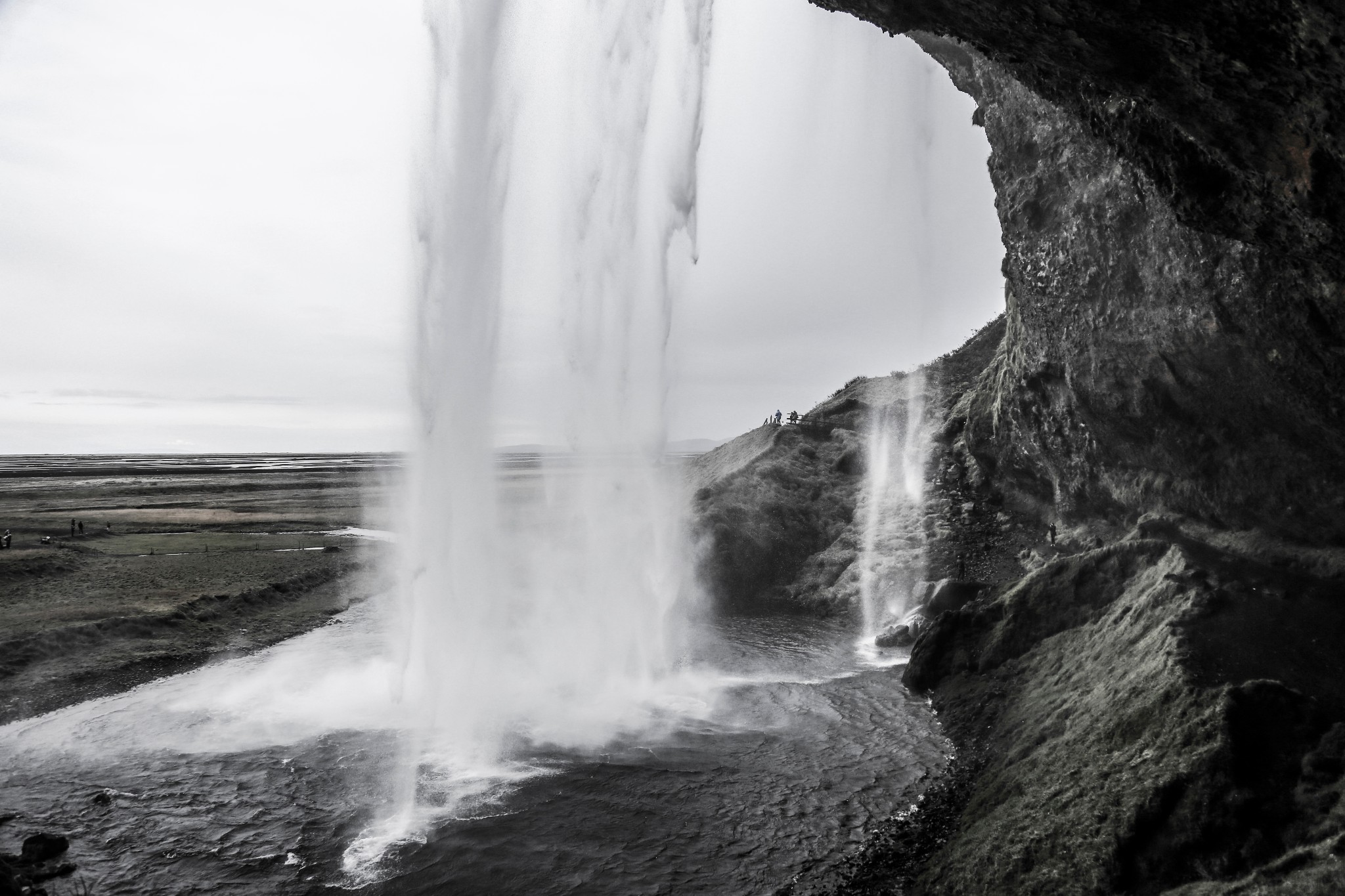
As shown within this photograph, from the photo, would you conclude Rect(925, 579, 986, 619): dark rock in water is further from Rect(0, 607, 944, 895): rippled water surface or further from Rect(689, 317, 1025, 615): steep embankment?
Rect(0, 607, 944, 895): rippled water surface

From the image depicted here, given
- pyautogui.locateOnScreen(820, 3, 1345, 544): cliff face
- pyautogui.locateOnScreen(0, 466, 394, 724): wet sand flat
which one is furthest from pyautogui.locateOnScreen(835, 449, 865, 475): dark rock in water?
pyautogui.locateOnScreen(0, 466, 394, 724): wet sand flat

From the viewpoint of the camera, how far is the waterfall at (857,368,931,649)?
31062 millimetres

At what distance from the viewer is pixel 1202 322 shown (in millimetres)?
16047

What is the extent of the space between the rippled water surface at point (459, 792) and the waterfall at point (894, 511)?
8.63 m

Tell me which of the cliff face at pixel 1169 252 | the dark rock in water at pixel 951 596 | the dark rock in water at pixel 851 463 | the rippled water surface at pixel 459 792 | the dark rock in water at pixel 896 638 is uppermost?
the cliff face at pixel 1169 252

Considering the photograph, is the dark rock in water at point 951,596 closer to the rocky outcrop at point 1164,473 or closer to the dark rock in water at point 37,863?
the rocky outcrop at point 1164,473

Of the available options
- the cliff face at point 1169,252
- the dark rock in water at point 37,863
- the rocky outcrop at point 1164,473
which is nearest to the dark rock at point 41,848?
the dark rock in water at point 37,863

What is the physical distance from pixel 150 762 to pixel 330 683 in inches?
234

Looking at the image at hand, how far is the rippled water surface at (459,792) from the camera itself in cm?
1280

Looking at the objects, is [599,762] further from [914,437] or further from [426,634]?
[914,437]

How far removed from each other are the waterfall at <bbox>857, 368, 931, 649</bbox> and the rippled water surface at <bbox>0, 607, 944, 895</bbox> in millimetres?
8632

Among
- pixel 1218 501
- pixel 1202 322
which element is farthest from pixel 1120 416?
pixel 1202 322

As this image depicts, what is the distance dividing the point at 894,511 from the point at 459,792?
27488 mm

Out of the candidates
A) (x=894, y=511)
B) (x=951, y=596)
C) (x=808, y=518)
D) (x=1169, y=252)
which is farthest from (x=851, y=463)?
(x=1169, y=252)
